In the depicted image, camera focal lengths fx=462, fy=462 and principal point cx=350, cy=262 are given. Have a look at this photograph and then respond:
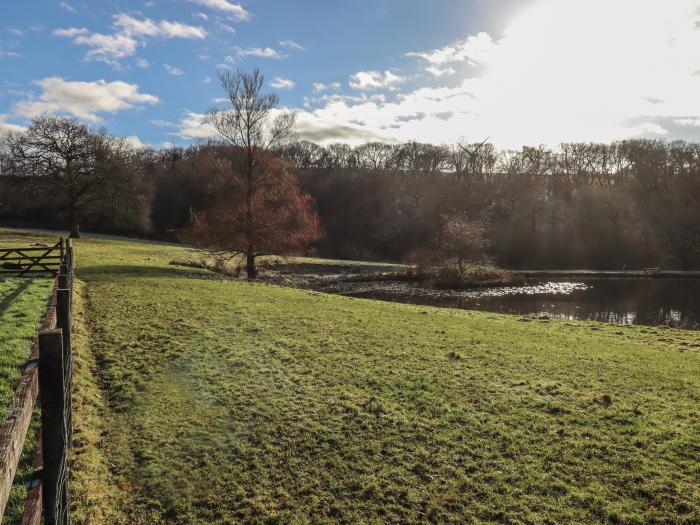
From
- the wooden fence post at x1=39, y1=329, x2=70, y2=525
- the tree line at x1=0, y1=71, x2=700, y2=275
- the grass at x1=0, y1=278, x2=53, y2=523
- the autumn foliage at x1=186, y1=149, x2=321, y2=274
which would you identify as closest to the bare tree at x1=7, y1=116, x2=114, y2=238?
the tree line at x1=0, y1=71, x2=700, y2=275

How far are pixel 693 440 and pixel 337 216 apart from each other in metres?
75.2

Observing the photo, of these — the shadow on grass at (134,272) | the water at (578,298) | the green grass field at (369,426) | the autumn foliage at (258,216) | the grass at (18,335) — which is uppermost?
the autumn foliage at (258,216)

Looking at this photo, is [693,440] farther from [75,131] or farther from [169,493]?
[75,131]

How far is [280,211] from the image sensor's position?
2958 cm

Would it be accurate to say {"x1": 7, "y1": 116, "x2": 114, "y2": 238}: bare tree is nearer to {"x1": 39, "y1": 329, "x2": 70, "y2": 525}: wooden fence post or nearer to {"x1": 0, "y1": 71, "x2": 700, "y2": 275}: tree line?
{"x1": 0, "y1": 71, "x2": 700, "y2": 275}: tree line

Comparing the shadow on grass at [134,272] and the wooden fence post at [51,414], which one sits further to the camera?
the shadow on grass at [134,272]

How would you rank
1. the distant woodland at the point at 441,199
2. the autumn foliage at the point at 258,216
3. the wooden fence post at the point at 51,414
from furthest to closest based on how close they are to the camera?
1. the distant woodland at the point at 441,199
2. the autumn foliage at the point at 258,216
3. the wooden fence post at the point at 51,414

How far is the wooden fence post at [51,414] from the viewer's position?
3.81m

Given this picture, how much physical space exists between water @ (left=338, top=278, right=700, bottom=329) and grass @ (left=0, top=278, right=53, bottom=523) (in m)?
19.4

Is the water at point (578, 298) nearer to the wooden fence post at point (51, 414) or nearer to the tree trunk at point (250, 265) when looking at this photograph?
the tree trunk at point (250, 265)

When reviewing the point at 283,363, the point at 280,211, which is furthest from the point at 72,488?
the point at 280,211

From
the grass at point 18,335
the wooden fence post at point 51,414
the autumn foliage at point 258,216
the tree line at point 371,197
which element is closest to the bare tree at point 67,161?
the tree line at point 371,197

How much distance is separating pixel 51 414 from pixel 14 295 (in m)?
13.2

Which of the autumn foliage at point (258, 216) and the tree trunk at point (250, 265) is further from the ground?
the autumn foliage at point (258, 216)
